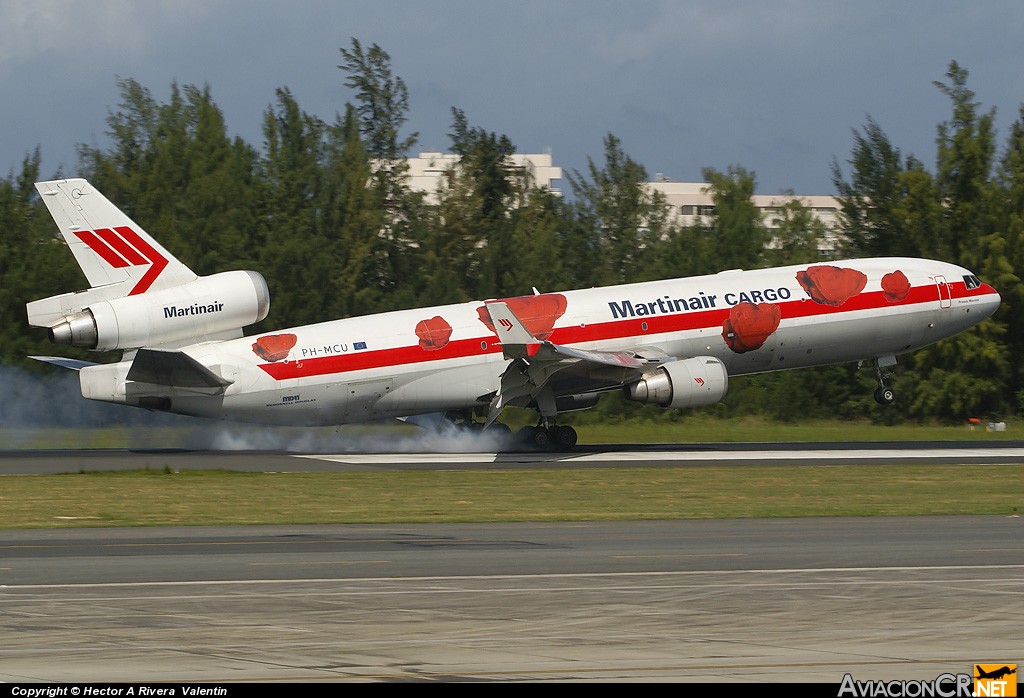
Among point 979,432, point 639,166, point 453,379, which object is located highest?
point 639,166

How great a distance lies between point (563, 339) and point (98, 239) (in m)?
13.9

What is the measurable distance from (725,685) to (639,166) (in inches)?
3260

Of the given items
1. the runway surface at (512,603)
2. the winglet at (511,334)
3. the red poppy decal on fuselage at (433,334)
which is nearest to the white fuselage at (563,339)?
the red poppy decal on fuselage at (433,334)

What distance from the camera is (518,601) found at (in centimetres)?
1522

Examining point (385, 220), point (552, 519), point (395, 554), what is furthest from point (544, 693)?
point (385, 220)

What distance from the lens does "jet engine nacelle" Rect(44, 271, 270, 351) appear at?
36.8 meters

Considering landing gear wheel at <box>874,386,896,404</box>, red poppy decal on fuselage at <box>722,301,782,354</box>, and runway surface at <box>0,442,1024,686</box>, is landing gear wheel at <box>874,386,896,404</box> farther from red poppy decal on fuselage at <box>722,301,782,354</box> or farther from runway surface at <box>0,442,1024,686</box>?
runway surface at <box>0,442,1024,686</box>

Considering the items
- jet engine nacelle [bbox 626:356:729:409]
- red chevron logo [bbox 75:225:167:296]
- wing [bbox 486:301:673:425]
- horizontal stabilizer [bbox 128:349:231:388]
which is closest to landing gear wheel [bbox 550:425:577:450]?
wing [bbox 486:301:673:425]

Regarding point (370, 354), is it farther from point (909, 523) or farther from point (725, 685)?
point (725, 685)

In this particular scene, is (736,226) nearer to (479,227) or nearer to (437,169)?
(479,227)

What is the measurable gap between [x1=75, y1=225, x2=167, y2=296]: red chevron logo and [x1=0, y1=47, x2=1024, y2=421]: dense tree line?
20009mm

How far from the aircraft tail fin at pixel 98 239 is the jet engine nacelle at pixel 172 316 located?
615mm

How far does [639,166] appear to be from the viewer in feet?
301

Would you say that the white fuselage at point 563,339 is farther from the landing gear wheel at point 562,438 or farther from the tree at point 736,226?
the tree at point 736,226
